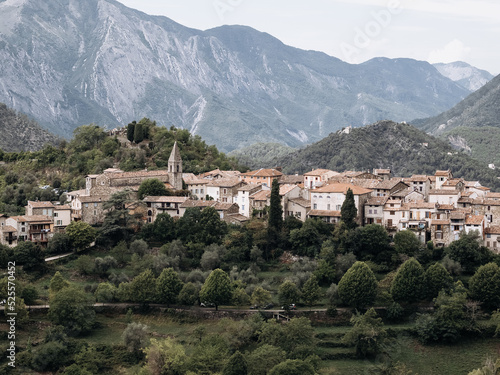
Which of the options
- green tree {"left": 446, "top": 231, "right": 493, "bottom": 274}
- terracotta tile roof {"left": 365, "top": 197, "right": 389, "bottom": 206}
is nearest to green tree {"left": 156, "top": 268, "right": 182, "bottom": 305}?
terracotta tile roof {"left": 365, "top": 197, "right": 389, "bottom": 206}

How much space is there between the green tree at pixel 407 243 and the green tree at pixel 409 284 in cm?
434

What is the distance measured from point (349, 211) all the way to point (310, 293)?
34.3 feet

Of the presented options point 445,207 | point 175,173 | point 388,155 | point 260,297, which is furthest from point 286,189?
point 388,155

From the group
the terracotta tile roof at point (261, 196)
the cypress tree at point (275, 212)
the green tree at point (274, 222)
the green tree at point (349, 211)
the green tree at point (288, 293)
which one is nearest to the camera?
the green tree at point (288, 293)

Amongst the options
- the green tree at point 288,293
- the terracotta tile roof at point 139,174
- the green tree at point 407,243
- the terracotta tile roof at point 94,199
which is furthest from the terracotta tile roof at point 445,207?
the terracotta tile roof at point 94,199

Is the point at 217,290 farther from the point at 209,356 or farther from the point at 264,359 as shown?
the point at 264,359

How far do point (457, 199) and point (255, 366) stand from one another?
26.3m

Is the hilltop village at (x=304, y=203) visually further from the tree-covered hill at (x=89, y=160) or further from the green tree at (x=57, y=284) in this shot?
the green tree at (x=57, y=284)

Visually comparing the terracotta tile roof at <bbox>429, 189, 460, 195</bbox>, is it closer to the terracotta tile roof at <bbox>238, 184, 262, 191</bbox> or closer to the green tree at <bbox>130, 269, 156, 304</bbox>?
the terracotta tile roof at <bbox>238, 184, 262, 191</bbox>

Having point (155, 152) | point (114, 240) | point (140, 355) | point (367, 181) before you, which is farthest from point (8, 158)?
point (140, 355)

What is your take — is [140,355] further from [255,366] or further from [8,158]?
[8,158]

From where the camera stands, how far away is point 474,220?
177ft

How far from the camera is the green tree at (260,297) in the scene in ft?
157

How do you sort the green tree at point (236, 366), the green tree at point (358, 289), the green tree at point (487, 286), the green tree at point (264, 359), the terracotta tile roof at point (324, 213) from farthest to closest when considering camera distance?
the terracotta tile roof at point (324, 213) → the green tree at point (358, 289) → the green tree at point (487, 286) → the green tree at point (264, 359) → the green tree at point (236, 366)
